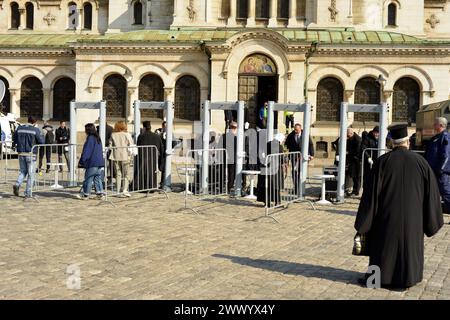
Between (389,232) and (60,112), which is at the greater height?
(60,112)

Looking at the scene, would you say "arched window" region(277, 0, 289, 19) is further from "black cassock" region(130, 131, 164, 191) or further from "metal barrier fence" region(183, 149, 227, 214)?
"metal barrier fence" region(183, 149, 227, 214)

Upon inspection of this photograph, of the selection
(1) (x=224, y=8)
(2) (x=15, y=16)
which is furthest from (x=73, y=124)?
(2) (x=15, y=16)

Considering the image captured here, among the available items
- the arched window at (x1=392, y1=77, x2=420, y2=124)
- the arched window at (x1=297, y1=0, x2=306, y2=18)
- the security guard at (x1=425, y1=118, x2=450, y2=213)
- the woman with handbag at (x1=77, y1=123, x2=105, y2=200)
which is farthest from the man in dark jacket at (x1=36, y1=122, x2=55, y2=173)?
the arched window at (x1=392, y1=77, x2=420, y2=124)

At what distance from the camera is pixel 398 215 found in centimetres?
838

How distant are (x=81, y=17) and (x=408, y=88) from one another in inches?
926

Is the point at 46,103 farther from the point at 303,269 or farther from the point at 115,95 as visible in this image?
the point at 303,269

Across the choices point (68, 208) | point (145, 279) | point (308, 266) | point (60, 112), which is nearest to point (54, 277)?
point (145, 279)

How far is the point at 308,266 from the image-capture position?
988cm

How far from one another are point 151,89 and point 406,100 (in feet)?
48.7

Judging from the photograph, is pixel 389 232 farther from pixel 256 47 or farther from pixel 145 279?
pixel 256 47

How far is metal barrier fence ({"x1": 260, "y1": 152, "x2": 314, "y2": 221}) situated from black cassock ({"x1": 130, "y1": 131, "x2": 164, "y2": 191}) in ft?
12.6

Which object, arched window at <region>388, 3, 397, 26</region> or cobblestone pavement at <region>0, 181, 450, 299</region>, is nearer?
cobblestone pavement at <region>0, 181, 450, 299</region>

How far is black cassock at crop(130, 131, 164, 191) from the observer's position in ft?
60.5

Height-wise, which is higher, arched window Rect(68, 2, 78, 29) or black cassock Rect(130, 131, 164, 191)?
arched window Rect(68, 2, 78, 29)
